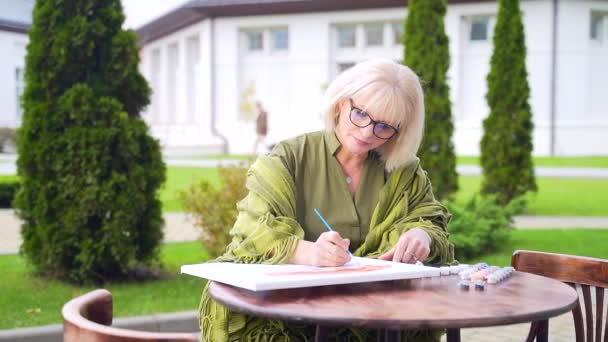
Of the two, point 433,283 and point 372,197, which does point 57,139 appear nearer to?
point 372,197

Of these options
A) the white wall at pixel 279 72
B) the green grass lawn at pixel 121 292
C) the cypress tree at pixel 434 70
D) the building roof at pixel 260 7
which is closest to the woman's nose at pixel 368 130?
the green grass lawn at pixel 121 292

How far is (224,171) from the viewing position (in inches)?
284

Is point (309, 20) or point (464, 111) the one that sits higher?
point (309, 20)

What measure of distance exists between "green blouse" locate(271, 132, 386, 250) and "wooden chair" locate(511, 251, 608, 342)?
0.61 m

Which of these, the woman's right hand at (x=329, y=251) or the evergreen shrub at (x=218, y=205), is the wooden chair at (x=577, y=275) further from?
the evergreen shrub at (x=218, y=205)

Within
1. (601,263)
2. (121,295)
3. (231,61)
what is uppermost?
(231,61)

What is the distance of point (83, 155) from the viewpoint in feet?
20.7

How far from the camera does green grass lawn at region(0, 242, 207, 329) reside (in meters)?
5.50

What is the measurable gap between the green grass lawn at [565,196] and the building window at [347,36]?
14316mm

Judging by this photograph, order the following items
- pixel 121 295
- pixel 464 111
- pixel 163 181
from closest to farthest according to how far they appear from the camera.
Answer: pixel 121 295
pixel 163 181
pixel 464 111

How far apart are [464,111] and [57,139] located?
25.6 meters

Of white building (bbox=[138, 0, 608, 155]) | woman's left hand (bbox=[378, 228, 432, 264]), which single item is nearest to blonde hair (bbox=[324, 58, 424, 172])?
woman's left hand (bbox=[378, 228, 432, 264])

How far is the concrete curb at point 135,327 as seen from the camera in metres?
4.87

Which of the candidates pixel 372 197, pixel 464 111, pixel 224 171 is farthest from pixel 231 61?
pixel 372 197
